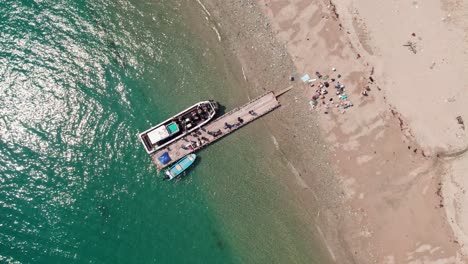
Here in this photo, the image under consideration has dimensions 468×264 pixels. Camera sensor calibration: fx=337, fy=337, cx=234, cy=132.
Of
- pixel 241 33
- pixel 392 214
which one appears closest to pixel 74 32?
pixel 241 33

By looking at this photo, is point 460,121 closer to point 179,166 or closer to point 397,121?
point 397,121

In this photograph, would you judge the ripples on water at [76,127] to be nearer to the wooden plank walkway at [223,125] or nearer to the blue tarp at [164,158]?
the blue tarp at [164,158]

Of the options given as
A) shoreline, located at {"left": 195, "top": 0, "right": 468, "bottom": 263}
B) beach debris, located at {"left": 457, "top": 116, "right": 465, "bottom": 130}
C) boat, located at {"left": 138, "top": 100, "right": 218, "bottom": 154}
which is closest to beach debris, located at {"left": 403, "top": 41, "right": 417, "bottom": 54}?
shoreline, located at {"left": 195, "top": 0, "right": 468, "bottom": 263}

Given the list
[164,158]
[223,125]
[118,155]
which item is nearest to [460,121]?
[223,125]

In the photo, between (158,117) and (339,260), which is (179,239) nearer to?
(158,117)

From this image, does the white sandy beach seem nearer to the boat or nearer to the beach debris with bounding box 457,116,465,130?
the beach debris with bounding box 457,116,465,130

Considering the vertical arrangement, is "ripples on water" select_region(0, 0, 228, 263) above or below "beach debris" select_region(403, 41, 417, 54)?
above
